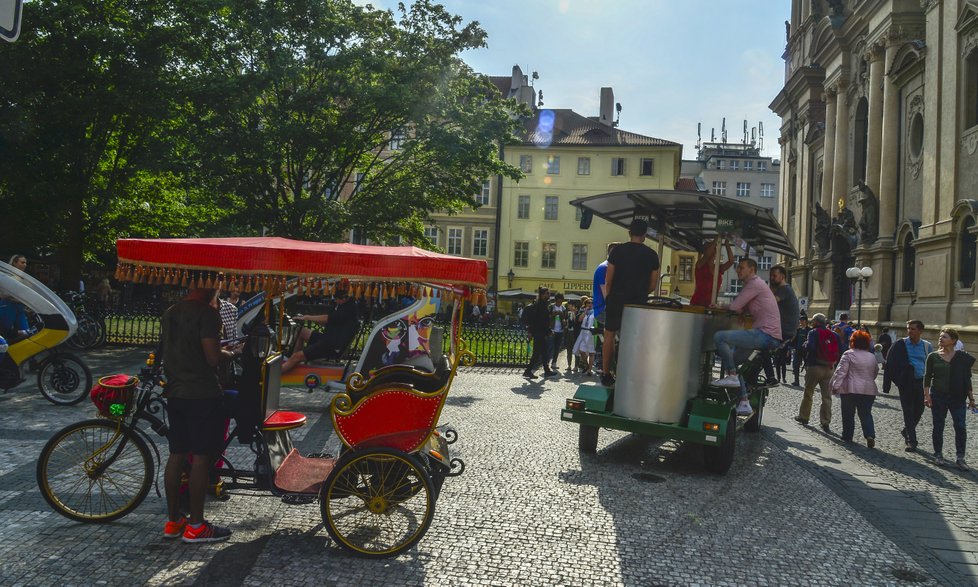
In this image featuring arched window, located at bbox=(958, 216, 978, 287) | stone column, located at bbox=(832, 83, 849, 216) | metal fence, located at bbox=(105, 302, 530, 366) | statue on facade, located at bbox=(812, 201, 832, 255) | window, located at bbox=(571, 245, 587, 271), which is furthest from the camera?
window, located at bbox=(571, 245, 587, 271)

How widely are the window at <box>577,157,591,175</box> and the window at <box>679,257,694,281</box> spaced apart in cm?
999

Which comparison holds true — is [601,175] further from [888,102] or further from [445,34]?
[445,34]

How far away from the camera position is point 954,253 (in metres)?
27.0

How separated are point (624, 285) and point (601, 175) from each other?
47629 millimetres

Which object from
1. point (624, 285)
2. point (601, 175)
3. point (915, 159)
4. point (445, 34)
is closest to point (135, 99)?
point (445, 34)

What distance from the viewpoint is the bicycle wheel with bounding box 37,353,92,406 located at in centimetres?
1109

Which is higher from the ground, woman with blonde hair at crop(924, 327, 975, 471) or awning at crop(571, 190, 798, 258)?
awning at crop(571, 190, 798, 258)

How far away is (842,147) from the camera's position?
40.3m

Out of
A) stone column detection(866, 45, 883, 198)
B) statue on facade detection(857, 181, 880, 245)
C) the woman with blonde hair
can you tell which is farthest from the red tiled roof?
the woman with blonde hair

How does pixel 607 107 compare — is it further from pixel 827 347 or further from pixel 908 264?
pixel 827 347

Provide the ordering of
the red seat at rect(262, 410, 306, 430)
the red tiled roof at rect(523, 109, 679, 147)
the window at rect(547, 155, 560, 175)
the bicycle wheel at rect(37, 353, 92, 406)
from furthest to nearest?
the window at rect(547, 155, 560, 175)
the red tiled roof at rect(523, 109, 679, 147)
the bicycle wheel at rect(37, 353, 92, 406)
the red seat at rect(262, 410, 306, 430)

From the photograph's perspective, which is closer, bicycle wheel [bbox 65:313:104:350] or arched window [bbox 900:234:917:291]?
bicycle wheel [bbox 65:313:104:350]

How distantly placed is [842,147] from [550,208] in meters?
20.5

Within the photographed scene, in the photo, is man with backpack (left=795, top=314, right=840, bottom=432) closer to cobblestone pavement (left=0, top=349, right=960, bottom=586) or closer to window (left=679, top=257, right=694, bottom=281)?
cobblestone pavement (left=0, top=349, right=960, bottom=586)
